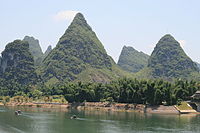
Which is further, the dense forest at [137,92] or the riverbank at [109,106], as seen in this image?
the dense forest at [137,92]

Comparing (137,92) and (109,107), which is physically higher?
(137,92)

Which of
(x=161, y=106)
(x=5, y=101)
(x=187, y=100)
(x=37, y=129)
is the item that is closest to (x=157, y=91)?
(x=161, y=106)

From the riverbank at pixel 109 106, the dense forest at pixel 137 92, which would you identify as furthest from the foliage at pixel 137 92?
the riverbank at pixel 109 106

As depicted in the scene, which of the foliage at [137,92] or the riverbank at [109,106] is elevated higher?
the foliage at [137,92]

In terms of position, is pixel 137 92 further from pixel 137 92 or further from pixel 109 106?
pixel 109 106

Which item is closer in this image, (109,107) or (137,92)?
(137,92)

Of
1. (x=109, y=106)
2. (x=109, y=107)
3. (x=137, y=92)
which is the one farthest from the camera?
(x=109, y=106)

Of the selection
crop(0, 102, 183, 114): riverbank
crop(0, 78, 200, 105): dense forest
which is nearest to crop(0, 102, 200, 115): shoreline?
crop(0, 102, 183, 114): riverbank

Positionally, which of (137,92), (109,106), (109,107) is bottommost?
(109,107)

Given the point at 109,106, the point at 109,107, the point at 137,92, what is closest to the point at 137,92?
the point at 137,92

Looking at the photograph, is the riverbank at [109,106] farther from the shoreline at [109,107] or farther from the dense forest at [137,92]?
the dense forest at [137,92]

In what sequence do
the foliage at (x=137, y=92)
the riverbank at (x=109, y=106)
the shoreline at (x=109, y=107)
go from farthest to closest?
the foliage at (x=137, y=92), the riverbank at (x=109, y=106), the shoreline at (x=109, y=107)

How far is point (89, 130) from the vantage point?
67188 mm

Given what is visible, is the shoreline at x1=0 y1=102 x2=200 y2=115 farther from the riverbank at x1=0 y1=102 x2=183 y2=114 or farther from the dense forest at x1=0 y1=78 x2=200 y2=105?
the dense forest at x1=0 y1=78 x2=200 y2=105
